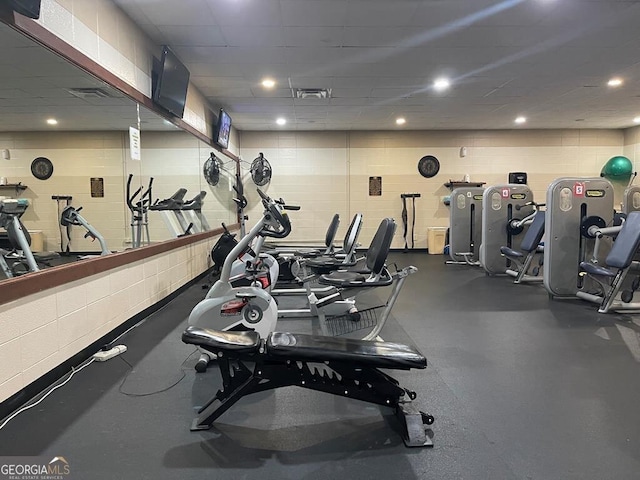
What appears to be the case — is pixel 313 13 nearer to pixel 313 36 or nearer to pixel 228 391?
pixel 313 36

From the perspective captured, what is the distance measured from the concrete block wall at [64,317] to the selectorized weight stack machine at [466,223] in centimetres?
549

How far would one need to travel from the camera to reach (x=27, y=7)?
6.93ft

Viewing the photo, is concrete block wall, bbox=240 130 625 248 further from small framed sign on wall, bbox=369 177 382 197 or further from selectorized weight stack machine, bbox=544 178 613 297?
selectorized weight stack machine, bbox=544 178 613 297

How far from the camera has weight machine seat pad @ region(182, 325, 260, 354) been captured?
200 centimetres

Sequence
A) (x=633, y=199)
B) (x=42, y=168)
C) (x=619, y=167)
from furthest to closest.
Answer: (x=619, y=167) < (x=633, y=199) < (x=42, y=168)

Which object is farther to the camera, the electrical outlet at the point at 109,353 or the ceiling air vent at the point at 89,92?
the ceiling air vent at the point at 89,92

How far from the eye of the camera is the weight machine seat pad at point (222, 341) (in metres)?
2.00

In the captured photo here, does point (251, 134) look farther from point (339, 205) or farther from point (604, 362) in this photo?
point (604, 362)

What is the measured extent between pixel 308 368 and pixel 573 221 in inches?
161

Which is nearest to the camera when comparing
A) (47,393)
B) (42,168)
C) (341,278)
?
(47,393)

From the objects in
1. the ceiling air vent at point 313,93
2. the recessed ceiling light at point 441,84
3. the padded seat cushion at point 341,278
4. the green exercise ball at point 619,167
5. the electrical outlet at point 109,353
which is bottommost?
the electrical outlet at point 109,353

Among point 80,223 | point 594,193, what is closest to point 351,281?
point 80,223

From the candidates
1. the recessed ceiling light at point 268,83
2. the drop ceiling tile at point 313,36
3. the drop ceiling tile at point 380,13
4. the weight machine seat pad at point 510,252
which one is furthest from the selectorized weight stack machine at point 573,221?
the recessed ceiling light at point 268,83

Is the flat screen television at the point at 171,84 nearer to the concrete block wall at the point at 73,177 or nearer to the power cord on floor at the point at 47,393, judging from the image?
the concrete block wall at the point at 73,177
